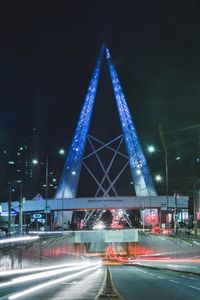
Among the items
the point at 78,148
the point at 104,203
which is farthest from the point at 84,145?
the point at 104,203

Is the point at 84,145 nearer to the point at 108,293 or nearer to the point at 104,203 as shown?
the point at 104,203

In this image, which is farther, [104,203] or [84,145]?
[84,145]

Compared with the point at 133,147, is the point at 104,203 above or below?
below

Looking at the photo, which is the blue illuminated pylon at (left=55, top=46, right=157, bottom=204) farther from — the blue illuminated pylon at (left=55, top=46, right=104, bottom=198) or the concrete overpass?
the concrete overpass

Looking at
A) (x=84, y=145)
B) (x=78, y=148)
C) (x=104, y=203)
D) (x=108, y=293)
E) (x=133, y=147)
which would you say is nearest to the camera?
(x=108, y=293)

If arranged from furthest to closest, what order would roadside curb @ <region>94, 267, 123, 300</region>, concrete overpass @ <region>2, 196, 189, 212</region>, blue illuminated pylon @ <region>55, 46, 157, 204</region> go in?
blue illuminated pylon @ <region>55, 46, 157, 204</region> < concrete overpass @ <region>2, 196, 189, 212</region> < roadside curb @ <region>94, 267, 123, 300</region>

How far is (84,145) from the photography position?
15250 cm

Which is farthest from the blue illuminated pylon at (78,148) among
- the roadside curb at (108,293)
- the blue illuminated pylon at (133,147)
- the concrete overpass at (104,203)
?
the roadside curb at (108,293)

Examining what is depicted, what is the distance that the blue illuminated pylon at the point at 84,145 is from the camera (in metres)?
145

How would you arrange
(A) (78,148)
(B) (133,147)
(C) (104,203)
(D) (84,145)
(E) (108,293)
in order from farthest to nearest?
1. (D) (84,145)
2. (B) (133,147)
3. (A) (78,148)
4. (C) (104,203)
5. (E) (108,293)

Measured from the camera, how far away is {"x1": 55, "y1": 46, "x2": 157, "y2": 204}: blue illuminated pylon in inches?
5714

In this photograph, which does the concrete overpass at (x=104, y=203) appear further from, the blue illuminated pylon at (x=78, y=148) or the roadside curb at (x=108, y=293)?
the roadside curb at (x=108, y=293)

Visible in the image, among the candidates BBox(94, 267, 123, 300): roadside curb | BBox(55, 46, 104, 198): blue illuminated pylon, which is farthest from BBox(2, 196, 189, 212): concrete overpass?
BBox(94, 267, 123, 300): roadside curb

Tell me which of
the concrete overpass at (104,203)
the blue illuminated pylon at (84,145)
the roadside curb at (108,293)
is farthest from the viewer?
the blue illuminated pylon at (84,145)
